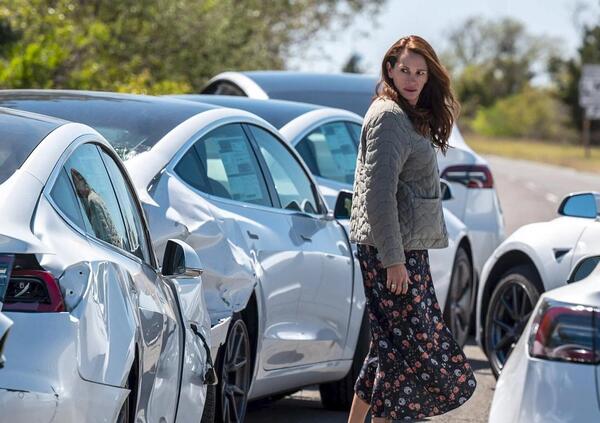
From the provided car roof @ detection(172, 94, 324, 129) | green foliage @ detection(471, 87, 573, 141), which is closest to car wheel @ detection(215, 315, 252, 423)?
car roof @ detection(172, 94, 324, 129)

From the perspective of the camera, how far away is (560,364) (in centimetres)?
421

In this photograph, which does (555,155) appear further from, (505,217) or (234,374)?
(234,374)

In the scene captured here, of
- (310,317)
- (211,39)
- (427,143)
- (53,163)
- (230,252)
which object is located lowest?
(211,39)

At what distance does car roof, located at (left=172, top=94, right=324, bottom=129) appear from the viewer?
9602 millimetres

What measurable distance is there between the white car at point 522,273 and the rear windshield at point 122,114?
2.02m

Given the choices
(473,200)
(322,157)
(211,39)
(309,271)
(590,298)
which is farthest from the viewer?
(211,39)

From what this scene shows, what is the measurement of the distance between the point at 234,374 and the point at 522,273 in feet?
8.02

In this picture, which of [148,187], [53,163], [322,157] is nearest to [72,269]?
[53,163]

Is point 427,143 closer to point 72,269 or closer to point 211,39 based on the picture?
point 72,269

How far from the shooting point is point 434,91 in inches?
270

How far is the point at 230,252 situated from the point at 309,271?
0.85 meters

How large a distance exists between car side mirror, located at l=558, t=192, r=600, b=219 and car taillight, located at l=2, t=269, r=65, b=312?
3596 mm

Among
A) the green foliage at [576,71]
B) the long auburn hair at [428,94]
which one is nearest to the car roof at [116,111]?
the long auburn hair at [428,94]

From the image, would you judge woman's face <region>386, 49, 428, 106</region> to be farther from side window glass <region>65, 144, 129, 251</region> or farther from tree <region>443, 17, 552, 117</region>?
tree <region>443, 17, 552, 117</region>
